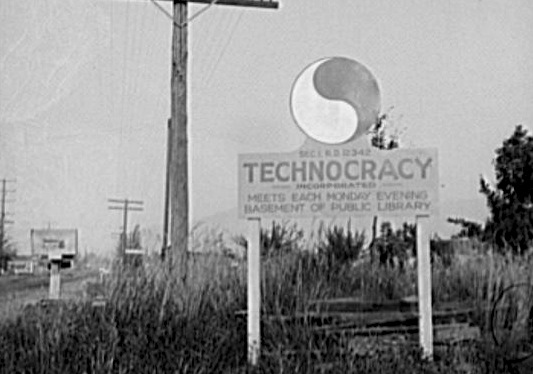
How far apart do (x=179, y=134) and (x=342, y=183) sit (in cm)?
307

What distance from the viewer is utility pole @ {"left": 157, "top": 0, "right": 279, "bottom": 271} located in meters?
9.17

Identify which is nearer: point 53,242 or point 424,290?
point 424,290

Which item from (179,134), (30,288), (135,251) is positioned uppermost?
(179,134)

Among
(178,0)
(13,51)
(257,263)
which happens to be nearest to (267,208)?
(257,263)

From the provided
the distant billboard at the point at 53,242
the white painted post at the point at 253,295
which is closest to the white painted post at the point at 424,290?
the white painted post at the point at 253,295

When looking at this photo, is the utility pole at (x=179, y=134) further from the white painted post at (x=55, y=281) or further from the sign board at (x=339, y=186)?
the sign board at (x=339, y=186)

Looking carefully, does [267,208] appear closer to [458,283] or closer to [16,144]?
[458,283]

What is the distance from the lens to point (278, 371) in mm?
6301

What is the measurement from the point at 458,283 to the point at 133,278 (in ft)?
10.8

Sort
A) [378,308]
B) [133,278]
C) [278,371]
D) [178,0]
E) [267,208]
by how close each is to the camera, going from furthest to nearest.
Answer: [178,0] → [133,278] → [378,308] → [267,208] → [278,371]

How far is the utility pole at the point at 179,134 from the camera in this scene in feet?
30.1

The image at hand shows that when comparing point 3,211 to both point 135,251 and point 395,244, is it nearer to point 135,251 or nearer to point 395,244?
point 135,251

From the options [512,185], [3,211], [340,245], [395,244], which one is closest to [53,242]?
[3,211]

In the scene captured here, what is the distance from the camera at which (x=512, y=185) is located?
12.8 metres
